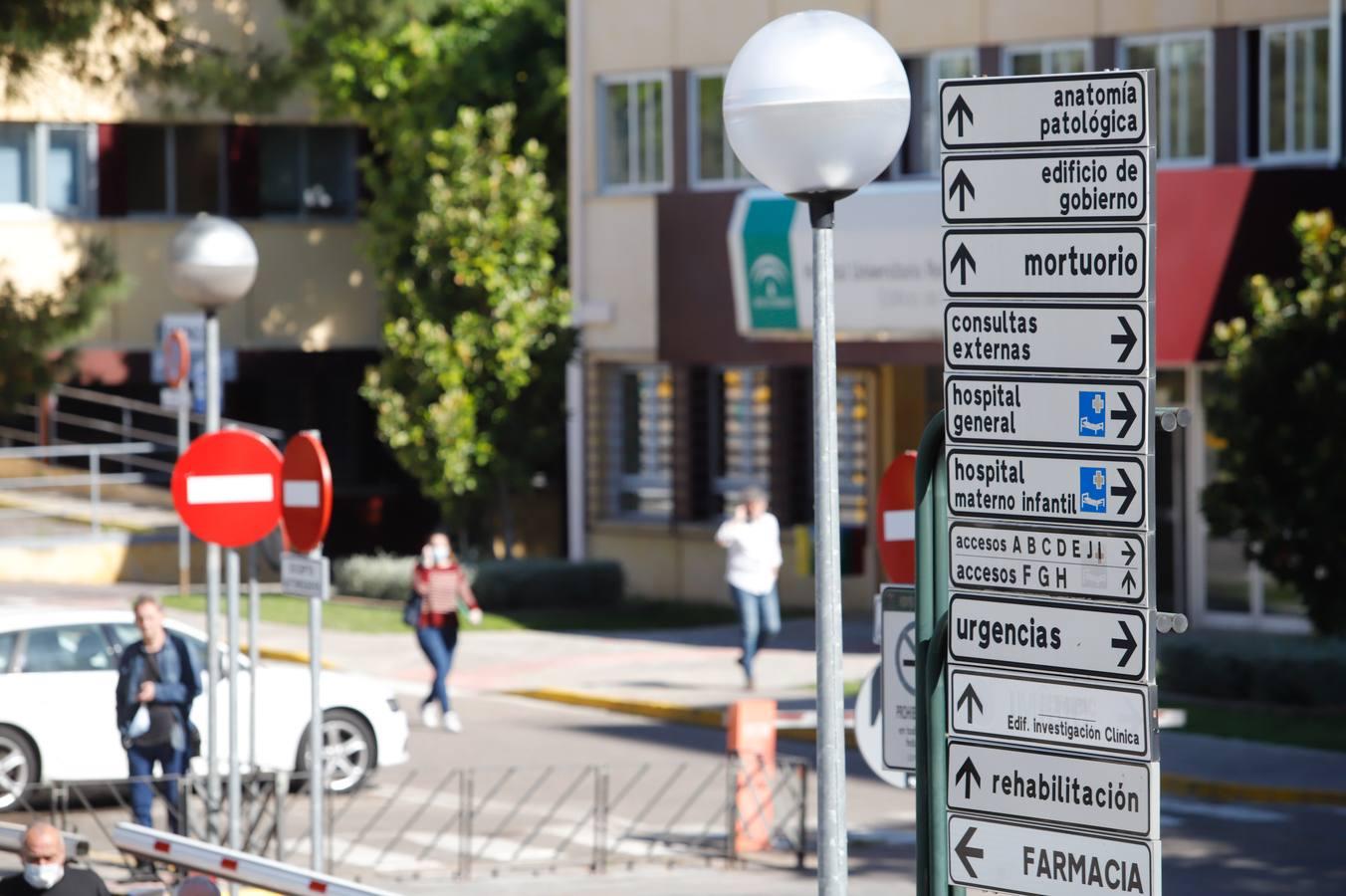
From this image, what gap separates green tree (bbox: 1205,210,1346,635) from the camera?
60.3ft

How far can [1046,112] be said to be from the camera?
182 inches

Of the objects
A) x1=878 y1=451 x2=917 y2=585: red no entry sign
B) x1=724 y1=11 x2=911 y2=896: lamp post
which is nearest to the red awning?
x1=878 y1=451 x2=917 y2=585: red no entry sign

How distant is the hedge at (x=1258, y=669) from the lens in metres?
19.2

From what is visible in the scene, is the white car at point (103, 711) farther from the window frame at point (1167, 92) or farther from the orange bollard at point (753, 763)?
the window frame at point (1167, 92)

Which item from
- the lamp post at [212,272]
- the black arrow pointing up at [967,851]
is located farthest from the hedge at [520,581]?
the black arrow pointing up at [967,851]

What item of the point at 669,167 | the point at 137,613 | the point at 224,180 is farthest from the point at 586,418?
the point at 137,613

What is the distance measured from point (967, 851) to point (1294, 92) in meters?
20.8

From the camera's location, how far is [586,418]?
30.1 meters

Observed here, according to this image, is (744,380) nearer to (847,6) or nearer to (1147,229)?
(847,6)

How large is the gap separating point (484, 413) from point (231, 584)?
16668mm

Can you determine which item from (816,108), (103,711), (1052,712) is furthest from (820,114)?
(103,711)

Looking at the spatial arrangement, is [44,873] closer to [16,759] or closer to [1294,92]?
[16,759]

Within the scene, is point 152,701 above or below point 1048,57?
below

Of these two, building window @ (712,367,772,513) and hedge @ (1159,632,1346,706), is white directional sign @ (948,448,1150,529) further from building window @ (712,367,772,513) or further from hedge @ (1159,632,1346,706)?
building window @ (712,367,772,513)
